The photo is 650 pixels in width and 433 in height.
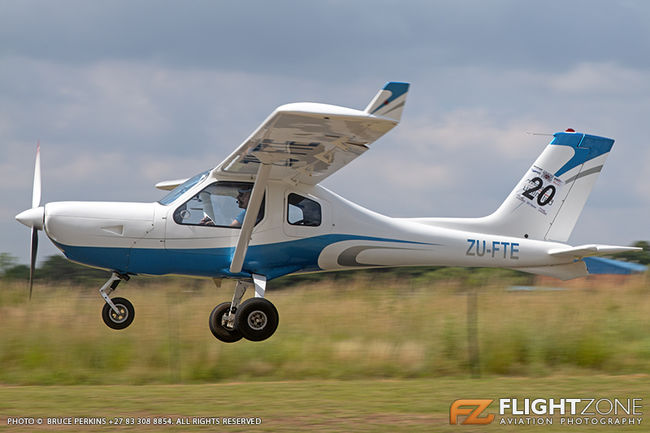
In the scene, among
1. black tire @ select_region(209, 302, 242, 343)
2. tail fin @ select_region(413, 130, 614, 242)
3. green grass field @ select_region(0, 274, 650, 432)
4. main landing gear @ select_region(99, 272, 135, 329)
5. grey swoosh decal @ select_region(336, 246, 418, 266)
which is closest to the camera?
main landing gear @ select_region(99, 272, 135, 329)

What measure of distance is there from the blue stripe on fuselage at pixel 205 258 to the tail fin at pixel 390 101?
10.5ft

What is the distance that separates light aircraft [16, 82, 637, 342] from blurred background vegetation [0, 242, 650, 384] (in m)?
3.29

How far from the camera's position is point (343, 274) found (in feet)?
84.1

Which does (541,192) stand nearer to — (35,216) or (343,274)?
(35,216)

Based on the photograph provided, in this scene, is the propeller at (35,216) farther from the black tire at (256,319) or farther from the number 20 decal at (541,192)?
the number 20 decal at (541,192)

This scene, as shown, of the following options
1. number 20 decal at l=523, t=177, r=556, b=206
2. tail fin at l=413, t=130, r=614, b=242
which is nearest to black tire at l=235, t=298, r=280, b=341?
tail fin at l=413, t=130, r=614, b=242

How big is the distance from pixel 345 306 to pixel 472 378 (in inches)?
124

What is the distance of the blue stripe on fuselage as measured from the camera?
10.9 meters

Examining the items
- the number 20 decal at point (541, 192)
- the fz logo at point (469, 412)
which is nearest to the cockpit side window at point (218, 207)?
the fz logo at point (469, 412)

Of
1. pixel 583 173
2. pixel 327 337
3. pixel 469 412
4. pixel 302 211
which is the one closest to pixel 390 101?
pixel 302 211

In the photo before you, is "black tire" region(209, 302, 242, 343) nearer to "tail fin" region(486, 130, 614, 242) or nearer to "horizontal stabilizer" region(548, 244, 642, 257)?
"tail fin" region(486, 130, 614, 242)

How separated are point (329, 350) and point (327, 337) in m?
0.40

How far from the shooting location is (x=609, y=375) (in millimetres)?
14906

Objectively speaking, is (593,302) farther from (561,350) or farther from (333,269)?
(333,269)
